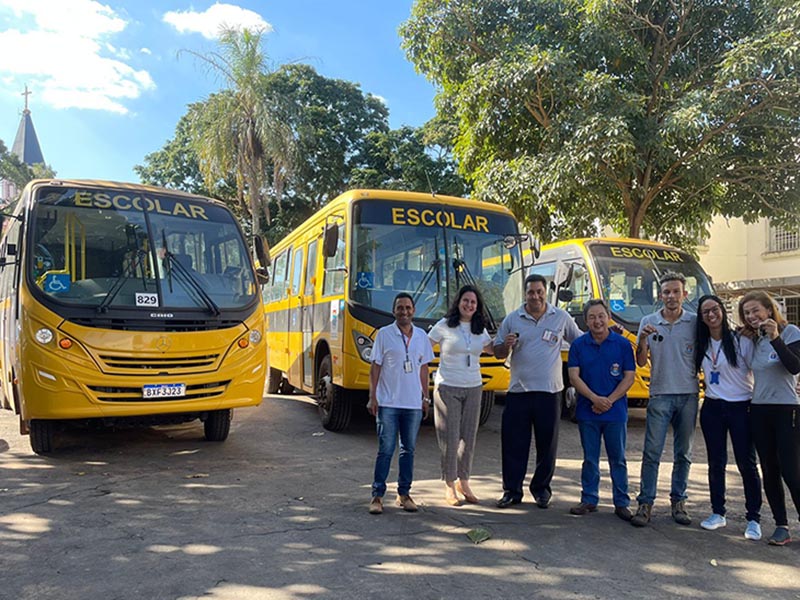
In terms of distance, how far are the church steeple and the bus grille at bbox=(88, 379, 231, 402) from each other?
62815 mm

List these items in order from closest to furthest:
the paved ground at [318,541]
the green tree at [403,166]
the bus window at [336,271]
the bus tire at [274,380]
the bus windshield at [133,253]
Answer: the paved ground at [318,541] → the bus windshield at [133,253] → the bus window at [336,271] → the bus tire at [274,380] → the green tree at [403,166]

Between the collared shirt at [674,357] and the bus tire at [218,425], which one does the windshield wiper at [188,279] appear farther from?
the collared shirt at [674,357]

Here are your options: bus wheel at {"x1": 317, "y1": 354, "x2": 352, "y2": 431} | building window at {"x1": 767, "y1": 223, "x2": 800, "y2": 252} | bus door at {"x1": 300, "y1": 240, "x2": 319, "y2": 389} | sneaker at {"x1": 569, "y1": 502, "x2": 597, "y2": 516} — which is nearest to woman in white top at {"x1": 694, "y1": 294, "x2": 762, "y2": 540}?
sneaker at {"x1": 569, "y1": 502, "x2": 597, "y2": 516}

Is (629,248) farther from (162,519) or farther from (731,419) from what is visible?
(162,519)

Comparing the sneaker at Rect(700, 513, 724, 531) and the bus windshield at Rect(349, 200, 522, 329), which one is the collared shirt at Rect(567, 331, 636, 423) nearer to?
the sneaker at Rect(700, 513, 724, 531)

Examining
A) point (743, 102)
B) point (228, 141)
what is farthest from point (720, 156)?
point (228, 141)

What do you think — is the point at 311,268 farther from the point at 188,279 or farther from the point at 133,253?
the point at 133,253

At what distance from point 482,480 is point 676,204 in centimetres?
1047

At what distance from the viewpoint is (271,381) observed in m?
12.7

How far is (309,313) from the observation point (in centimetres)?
930

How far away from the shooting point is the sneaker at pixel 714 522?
4.74m

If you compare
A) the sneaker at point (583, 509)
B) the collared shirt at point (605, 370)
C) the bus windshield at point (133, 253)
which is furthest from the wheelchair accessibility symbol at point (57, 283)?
the sneaker at point (583, 509)

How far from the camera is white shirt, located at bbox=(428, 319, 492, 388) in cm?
534

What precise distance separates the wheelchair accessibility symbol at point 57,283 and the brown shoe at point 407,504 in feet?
12.5
